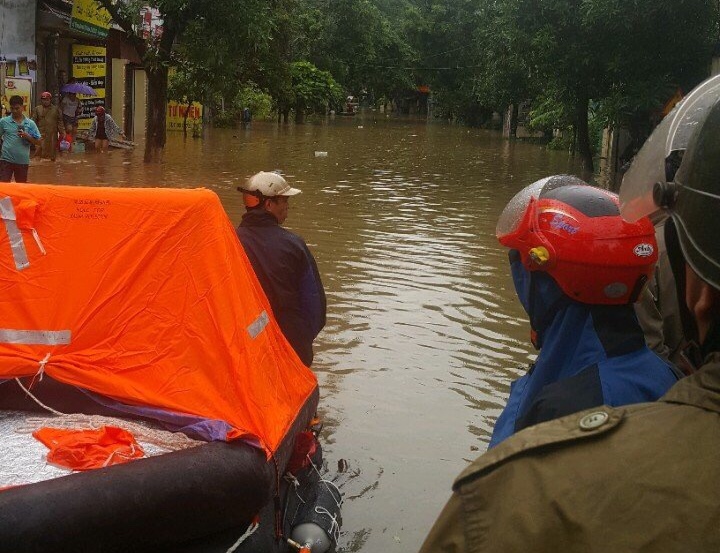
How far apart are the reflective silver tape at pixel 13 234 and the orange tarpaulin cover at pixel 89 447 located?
0.92 metres

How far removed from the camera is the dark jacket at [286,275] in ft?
16.0

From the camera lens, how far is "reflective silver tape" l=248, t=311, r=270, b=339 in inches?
163

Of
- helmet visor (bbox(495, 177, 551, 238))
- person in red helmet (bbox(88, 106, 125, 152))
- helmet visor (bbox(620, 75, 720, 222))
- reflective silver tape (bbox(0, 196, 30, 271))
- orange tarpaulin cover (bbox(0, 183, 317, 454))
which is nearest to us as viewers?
helmet visor (bbox(620, 75, 720, 222))

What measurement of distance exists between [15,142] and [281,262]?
7819mm

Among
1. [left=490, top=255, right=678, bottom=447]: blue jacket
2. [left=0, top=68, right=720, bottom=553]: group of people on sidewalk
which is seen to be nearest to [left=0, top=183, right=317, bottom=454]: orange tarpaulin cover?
[left=490, top=255, right=678, bottom=447]: blue jacket

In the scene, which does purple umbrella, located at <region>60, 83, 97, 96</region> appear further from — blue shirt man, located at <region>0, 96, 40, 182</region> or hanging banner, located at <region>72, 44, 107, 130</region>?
blue shirt man, located at <region>0, 96, 40, 182</region>

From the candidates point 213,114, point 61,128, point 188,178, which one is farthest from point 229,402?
point 213,114

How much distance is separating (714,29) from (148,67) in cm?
1132

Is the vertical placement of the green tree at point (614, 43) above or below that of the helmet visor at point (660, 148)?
above

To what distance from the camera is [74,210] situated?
14.1 ft

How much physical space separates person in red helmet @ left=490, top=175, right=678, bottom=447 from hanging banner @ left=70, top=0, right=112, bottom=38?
19008mm

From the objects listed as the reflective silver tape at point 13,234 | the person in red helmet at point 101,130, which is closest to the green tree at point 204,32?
the person in red helmet at point 101,130

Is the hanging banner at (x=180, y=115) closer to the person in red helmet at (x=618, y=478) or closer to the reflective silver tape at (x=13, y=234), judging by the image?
the reflective silver tape at (x=13, y=234)

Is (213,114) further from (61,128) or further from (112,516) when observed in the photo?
(112,516)
